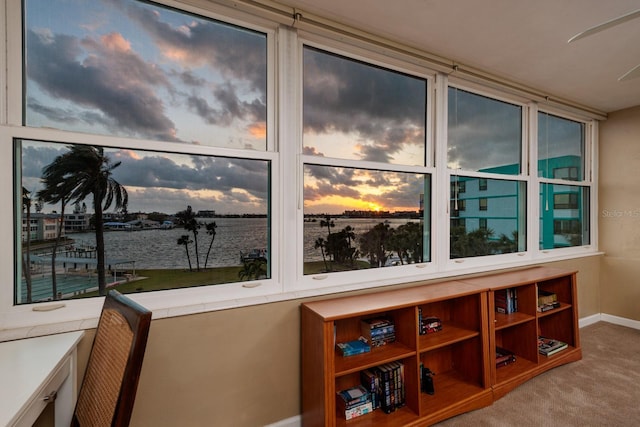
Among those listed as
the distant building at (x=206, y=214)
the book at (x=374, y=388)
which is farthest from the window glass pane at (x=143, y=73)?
the book at (x=374, y=388)

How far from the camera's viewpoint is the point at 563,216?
11.6 ft

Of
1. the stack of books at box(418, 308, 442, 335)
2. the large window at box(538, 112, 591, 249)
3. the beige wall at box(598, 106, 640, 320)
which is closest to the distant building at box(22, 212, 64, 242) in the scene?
the stack of books at box(418, 308, 442, 335)

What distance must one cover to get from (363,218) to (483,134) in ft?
5.30

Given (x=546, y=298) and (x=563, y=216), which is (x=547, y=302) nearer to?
(x=546, y=298)

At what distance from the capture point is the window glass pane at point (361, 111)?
6.70 feet

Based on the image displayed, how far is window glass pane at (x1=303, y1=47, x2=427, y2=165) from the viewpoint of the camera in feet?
6.70

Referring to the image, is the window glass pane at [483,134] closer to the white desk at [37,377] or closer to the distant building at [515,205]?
the distant building at [515,205]

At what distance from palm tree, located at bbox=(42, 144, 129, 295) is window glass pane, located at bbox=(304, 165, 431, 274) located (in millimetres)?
1076

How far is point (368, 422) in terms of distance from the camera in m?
1.78

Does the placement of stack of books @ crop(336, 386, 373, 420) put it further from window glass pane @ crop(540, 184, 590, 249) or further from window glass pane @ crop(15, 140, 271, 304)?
window glass pane @ crop(540, 184, 590, 249)

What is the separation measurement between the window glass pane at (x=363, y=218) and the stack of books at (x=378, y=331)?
1.28ft

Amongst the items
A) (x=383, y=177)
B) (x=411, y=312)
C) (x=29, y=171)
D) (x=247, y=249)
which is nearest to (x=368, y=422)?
(x=411, y=312)

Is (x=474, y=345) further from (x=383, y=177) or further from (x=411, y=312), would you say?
(x=383, y=177)

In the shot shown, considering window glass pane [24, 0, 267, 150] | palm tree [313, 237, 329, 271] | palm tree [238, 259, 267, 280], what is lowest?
palm tree [238, 259, 267, 280]
